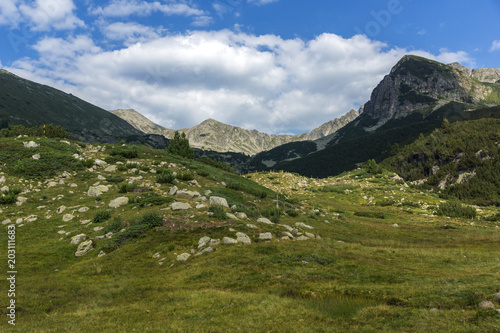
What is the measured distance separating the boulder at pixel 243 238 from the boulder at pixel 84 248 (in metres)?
9.96

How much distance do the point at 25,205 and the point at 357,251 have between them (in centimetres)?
2798

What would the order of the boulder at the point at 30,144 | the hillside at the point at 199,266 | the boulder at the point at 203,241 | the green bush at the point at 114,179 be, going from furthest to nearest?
the boulder at the point at 30,144 → the green bush at the point at 114,179 → the boulder at the point at 203,241 → the hillside at the point at 199,266

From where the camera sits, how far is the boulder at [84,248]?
51.5 ft

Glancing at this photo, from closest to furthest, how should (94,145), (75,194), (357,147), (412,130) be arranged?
1. (75,194)
2. (94,145)
3. (412,130)
4. (357,147)

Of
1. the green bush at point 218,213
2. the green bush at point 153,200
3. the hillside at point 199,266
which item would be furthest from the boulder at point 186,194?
the green bush at point 218,213

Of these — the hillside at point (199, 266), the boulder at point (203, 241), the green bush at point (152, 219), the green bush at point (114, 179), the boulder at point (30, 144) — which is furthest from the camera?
the boulder at point (30, 144)

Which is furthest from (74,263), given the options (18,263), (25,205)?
(25,205)

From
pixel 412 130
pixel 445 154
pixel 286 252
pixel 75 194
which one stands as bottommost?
pixel 286 252

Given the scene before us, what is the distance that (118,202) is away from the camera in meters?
22.3

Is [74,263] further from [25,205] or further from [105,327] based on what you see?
[25,205]

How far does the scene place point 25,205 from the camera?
21156mm

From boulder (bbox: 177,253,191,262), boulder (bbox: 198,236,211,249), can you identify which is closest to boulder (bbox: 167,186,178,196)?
boulder (bbox: 198,236,211,249)

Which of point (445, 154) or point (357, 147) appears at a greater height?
point (357, 147)

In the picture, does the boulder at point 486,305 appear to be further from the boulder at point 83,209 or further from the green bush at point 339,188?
the green bush at point 339,188
